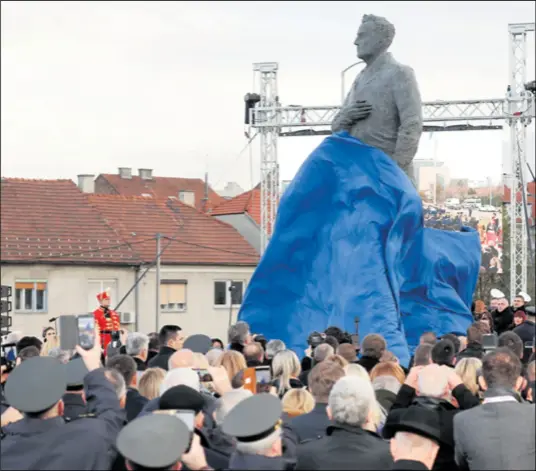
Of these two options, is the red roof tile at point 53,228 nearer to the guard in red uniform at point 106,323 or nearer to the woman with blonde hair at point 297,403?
the guard in red uniform at point 106,323

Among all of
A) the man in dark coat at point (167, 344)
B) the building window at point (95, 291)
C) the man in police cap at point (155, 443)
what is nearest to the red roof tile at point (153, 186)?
the building window at point (95, 291)

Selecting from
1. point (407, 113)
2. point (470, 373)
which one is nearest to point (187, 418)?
point (470, 373)

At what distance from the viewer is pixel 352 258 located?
51.8ft

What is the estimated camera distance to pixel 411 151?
1606cm

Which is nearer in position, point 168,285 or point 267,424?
point 267,424

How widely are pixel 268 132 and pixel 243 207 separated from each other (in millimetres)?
16650

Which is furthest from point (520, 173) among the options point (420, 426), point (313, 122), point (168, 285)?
point (420, 426)

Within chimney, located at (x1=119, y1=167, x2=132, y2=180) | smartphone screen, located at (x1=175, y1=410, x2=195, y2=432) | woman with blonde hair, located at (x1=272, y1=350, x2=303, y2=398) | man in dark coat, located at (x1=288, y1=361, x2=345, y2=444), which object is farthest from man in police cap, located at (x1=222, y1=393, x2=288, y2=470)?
chimney, located at (x1=119, y1=167, x2=132, y2=180)

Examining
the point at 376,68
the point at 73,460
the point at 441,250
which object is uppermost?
the point at 376,68

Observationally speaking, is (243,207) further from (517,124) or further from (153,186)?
(153,186)

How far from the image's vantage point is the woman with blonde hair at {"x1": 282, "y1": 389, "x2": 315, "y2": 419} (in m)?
7.12

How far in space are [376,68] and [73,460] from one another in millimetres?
10905

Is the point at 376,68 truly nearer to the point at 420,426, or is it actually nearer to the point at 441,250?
the point at 441,250

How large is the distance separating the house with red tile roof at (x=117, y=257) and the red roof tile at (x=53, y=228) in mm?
38
